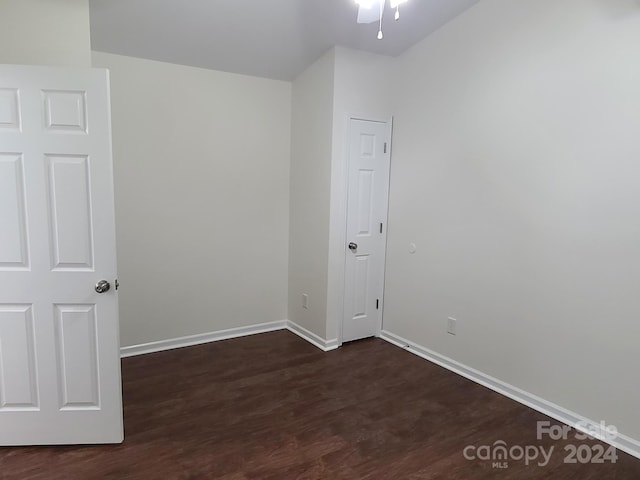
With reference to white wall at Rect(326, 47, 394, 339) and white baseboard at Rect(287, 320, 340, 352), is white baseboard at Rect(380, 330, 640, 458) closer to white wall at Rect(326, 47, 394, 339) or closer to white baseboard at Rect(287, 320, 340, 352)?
white baseboard at Rect(287, 320, 340, 352)

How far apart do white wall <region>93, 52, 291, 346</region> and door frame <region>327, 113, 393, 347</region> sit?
2.46 ft

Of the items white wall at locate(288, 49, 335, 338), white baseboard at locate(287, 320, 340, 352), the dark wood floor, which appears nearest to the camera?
the dark wood floor

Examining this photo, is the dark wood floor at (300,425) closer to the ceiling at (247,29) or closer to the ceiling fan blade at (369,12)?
the ceiling fan blade at (369,12)

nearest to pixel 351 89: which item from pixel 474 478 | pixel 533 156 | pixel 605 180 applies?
pixel 533 156

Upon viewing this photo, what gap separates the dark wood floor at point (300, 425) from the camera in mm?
2051

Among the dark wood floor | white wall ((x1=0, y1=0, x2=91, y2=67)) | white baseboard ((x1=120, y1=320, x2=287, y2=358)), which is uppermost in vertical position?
white wall ((x1=0, y1=0, x2=91, y2=67))

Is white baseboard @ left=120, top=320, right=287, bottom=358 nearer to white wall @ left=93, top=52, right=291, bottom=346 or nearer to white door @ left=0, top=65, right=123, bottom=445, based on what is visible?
white wall @ left=93, top=52, right=291, bottom=346

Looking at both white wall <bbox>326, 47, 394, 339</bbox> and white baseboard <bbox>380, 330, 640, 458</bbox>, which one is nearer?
white baseboard <bbox>380, 330, 640, 458</bbox>

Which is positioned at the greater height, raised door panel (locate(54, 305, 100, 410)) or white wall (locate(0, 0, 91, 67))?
white wall (locate(0, 0, 91, 67))

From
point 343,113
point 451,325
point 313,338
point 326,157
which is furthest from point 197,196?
point 451,325

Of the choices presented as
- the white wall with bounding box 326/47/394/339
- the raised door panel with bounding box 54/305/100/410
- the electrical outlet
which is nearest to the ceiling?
the white wall with bounding box 326/47/394/339

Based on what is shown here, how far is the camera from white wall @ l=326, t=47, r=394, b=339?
3377 mm

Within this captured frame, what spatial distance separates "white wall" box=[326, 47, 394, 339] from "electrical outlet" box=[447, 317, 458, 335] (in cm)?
97

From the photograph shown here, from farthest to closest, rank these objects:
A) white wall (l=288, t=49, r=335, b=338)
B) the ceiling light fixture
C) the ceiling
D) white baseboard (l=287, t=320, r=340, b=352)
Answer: white baseboard (l=287, t=320, r=340, b=352)
white wall (l=288, t=49, r=335, b=338)
the ceiling
the ceiling light fixture
